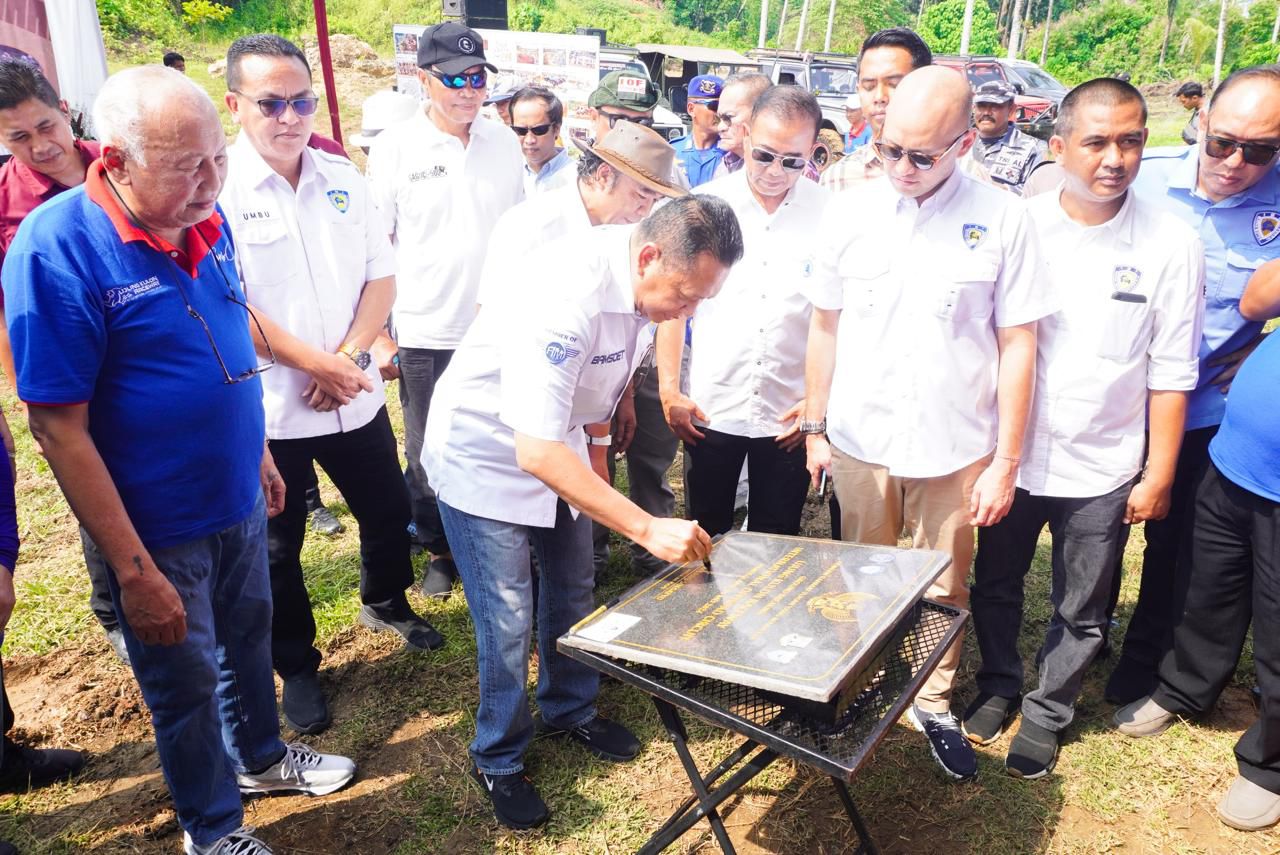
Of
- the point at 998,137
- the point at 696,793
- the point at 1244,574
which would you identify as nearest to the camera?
the point at 696,793

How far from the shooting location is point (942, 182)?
241cm

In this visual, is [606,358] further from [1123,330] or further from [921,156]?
[1123,330]

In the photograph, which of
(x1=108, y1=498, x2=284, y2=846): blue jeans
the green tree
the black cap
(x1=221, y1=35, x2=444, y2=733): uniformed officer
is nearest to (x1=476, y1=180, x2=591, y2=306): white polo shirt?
(x1=221, y1=35, x2=444, y2=733): uniformed officer

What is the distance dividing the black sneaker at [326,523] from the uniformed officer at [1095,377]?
3.05 metres

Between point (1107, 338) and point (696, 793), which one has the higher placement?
point (1107, 338)

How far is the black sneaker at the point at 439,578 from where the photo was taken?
3664 mm

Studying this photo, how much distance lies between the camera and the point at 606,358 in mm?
2125

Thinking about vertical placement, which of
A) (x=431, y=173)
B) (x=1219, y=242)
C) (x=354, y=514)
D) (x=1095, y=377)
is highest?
(x=431, y=173)

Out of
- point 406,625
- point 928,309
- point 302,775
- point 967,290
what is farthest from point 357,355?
point 967,290

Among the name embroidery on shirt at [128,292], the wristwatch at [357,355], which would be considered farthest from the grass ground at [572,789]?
the name embroidery on shirt at [128,292]

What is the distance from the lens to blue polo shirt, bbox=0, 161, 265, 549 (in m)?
1.68

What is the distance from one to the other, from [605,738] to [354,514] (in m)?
1.17

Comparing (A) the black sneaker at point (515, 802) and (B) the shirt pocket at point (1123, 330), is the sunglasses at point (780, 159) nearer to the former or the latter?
(B) the shirt pocket at point (1123, 330)

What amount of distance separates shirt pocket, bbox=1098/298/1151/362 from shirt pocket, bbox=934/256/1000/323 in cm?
33
